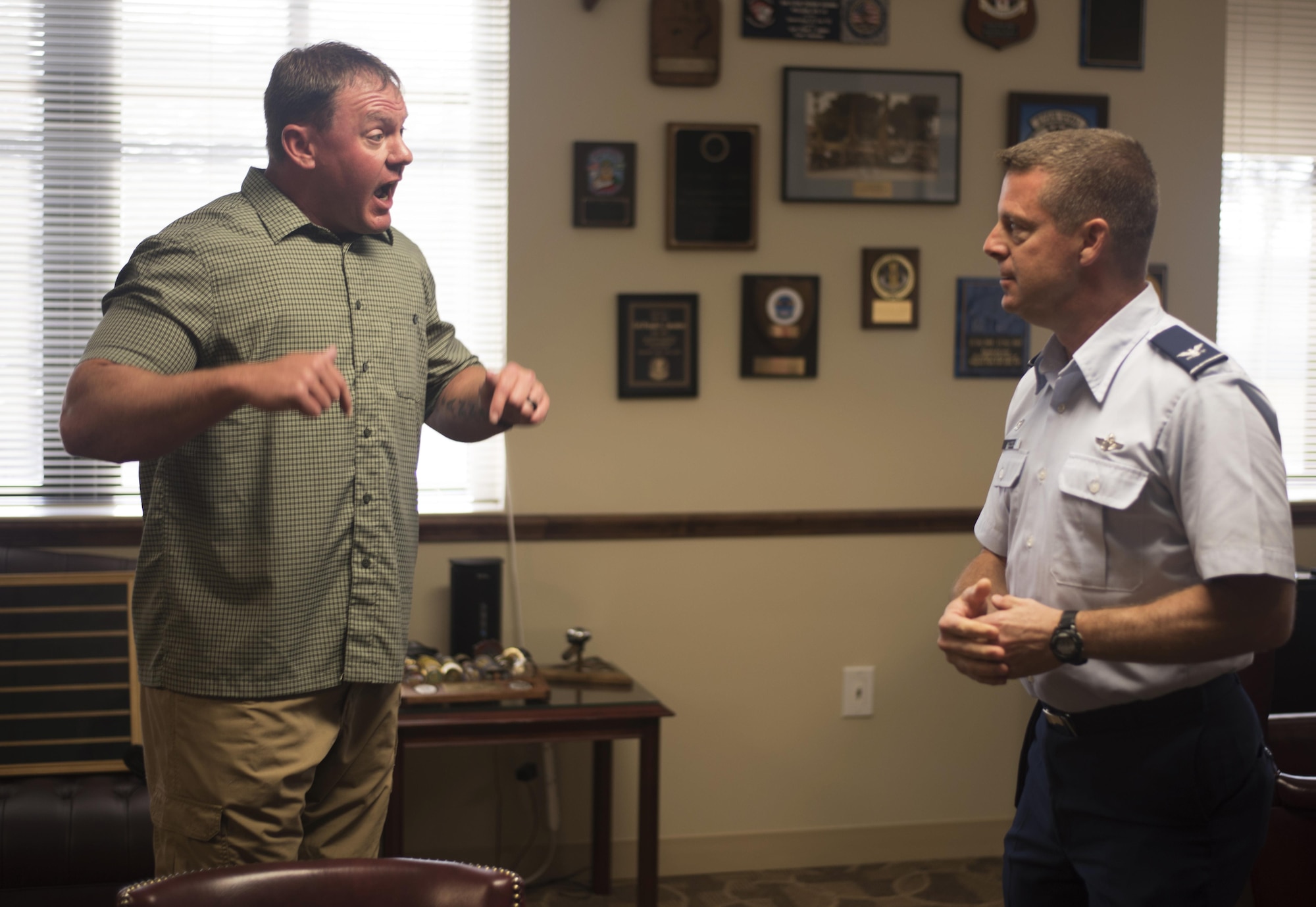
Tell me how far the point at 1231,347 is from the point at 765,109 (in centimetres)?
173

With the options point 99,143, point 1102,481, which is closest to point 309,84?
point 1102,481

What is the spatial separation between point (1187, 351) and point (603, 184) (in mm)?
2051

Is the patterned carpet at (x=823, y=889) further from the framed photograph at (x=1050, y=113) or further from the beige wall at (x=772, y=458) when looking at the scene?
the framed photograph at (x=1050, y=113)

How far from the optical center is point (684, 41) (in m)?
3.31

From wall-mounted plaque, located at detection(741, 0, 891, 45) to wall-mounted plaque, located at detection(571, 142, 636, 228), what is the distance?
1.68ft

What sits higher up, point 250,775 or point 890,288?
point 890,288

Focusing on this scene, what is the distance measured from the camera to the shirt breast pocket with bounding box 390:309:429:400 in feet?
6.02

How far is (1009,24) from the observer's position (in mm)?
3486

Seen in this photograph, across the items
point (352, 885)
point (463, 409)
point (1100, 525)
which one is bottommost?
point (352, 885)

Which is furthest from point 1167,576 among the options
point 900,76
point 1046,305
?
point 900,76

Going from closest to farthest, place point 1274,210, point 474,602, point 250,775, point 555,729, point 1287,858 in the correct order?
point 250,775
point 1287,858
point 555,729
point 474,602
point 1274,210

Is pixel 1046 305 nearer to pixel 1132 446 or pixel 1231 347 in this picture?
pixel 1132 446

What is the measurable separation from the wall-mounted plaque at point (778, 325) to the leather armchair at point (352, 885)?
7.67ft

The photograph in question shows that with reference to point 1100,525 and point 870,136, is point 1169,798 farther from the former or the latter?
point 870,136
